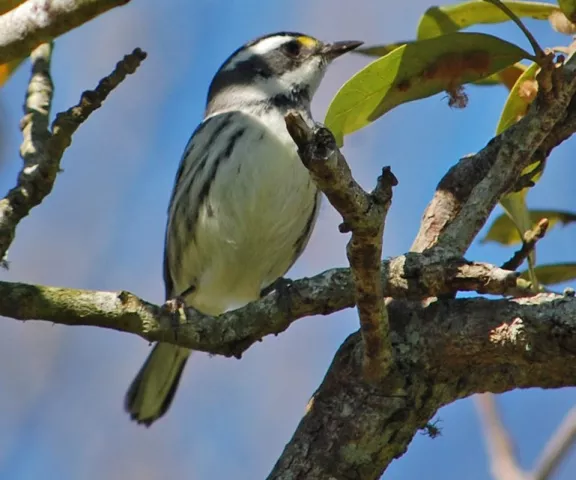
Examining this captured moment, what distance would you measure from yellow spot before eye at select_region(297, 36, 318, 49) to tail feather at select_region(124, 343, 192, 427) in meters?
1.64

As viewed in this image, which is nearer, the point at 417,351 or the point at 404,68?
the point at 417,351

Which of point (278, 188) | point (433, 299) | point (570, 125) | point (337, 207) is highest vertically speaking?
point (278, 188)

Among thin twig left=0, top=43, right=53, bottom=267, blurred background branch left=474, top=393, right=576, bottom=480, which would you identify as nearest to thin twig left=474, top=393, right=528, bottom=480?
blurred background branch left=474, top=393, right=576, bottom=480

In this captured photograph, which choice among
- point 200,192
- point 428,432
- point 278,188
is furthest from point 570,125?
point 200,192

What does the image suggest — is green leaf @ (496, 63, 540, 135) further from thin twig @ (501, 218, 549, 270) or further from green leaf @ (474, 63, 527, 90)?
thin twig @ (501, 218, 549, 270)

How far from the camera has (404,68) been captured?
2561 millimetres

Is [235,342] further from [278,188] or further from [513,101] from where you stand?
[278,188]

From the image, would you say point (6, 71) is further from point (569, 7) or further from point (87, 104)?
point (569, 7)

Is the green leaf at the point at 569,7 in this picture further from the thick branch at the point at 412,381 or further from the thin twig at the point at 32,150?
the thin twig at the point at 32,150

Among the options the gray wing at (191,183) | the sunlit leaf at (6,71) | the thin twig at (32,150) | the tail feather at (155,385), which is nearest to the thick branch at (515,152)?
the thin twig at (32,150)

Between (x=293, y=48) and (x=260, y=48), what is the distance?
0.21 metres

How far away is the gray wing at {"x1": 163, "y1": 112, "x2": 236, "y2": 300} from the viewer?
12.8 feet

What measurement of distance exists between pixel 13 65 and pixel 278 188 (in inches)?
49.7

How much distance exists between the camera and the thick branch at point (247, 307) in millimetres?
2039
